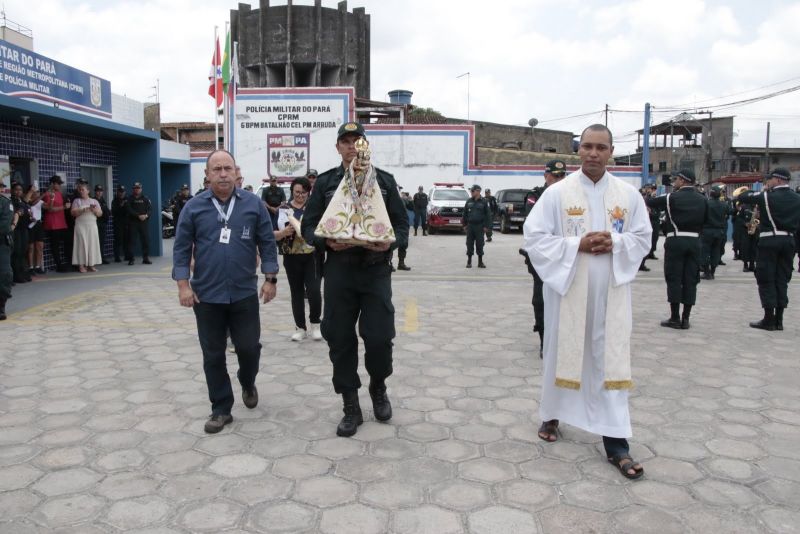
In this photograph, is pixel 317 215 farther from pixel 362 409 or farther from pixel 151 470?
pixel 151 470

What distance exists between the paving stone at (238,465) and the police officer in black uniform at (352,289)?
0.59 m

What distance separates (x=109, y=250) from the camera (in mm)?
14438

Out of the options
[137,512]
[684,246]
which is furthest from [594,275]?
[684,246]

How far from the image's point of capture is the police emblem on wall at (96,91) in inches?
535

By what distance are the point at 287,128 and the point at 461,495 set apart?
68.8 ft

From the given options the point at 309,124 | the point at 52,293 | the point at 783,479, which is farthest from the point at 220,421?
the point at 309,124

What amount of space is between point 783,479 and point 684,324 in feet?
14.2

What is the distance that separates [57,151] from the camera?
1287 cm

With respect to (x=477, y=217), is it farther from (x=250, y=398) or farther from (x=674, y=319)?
(x=250, y=398)

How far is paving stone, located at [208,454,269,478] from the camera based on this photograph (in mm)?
3568

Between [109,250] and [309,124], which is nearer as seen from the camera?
[109,250]

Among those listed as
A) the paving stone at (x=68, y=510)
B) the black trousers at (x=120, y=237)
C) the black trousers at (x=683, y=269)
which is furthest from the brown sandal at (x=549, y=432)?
the black trousers at (x=120, y=237)

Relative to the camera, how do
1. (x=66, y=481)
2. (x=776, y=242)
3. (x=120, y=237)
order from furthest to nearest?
(x=120, y=237) < (x=776, y=242) < (x=66, y=481)

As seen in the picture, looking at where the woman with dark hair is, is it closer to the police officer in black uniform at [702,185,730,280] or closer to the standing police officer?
the standing police officer
